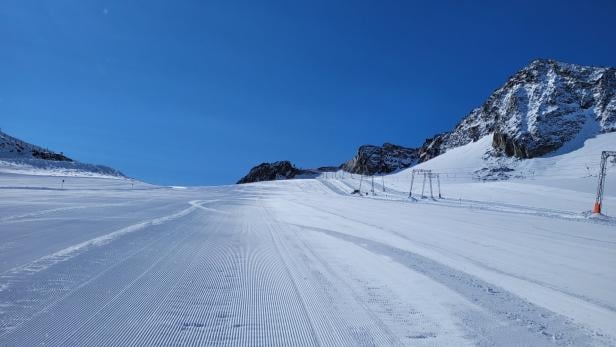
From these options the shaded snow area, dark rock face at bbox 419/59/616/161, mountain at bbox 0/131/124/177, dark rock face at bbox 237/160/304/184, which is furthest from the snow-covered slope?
dark rock face at bbox 237/160/304/184

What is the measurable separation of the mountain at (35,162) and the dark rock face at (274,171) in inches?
2836

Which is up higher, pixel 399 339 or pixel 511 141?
pixel 511 141

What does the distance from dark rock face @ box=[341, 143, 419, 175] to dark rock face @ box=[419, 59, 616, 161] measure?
138 ft

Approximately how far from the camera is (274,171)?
153625mm

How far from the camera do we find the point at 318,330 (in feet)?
12.4

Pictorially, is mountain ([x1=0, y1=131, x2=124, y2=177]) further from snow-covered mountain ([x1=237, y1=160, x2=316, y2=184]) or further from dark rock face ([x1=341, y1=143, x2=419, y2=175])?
dark rock face ([x1=341, y1=143, x2=419, y2=175])

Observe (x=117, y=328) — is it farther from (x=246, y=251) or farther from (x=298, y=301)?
(x=246, y=251)

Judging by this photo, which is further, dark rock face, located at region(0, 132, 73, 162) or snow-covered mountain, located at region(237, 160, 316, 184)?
snow-covered mountain, located at region(237, 160, 316, 184)

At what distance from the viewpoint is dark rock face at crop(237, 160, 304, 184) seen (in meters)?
151

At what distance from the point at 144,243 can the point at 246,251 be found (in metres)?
2.02

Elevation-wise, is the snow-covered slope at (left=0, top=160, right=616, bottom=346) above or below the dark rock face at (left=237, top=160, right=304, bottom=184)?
below

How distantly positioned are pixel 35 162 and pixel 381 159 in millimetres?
102368

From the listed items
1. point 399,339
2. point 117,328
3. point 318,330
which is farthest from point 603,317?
point 117,328

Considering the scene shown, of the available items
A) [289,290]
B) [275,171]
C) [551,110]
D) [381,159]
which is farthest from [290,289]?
[275,171]
